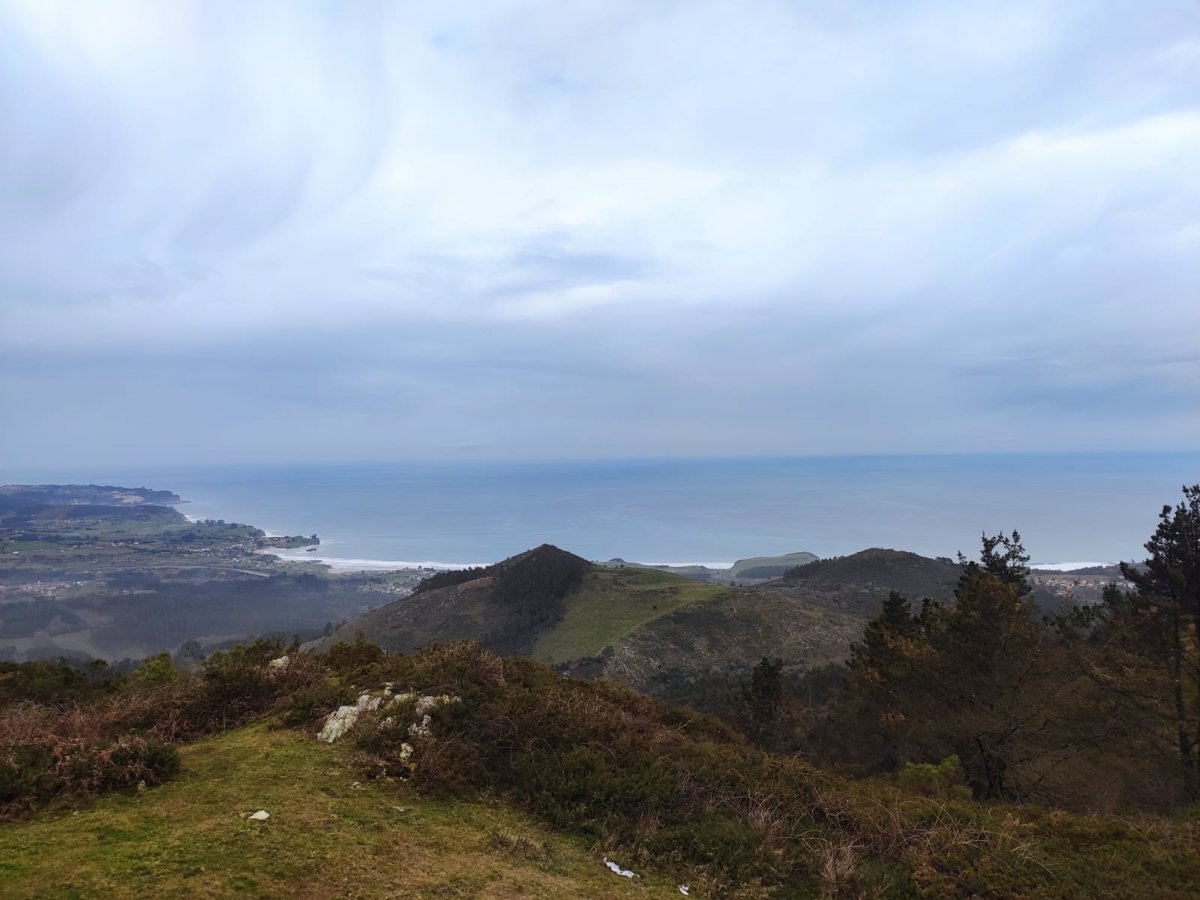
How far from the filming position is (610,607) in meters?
79.5

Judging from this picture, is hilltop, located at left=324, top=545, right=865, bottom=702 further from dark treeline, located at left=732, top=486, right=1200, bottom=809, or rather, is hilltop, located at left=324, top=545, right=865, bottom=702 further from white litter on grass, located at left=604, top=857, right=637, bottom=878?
white litter on grass, located at left=604, top=857, right=637, bottom=878

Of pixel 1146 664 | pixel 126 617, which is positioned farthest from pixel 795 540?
pixel 1146 664

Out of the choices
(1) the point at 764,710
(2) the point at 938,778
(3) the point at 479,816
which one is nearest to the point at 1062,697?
(2) the point at 938,778

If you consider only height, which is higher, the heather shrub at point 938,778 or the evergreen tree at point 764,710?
the heather shrub at point 938,778

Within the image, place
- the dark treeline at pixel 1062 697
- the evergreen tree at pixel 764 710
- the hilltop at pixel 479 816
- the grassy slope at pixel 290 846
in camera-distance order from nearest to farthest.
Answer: the grassy slope at pixel 290 846 → the hilltop at pixel 479 816 → the dark treeline at pixel 1062 697 → the evergreen tree at pixel 764 710

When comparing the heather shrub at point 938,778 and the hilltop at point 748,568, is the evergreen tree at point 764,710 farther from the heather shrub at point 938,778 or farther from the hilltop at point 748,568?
the hilltop at point 748,568

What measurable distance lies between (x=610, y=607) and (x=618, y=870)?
74493mm

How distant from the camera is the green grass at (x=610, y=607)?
223 ft

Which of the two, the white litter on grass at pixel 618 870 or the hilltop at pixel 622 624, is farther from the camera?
the hilltop at pixel 622 624

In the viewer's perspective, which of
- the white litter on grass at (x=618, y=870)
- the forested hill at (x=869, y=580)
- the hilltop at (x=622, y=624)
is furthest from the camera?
the forested hill at (x=869, y=580)

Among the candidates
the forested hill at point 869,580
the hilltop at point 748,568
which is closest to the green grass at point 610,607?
the forested hill at point 869,580

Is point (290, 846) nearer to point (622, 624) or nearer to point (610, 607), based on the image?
point (622, 624)

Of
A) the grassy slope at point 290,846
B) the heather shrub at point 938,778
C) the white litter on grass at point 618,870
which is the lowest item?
the heather shrub at point 938,778

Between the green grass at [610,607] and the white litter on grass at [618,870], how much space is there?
5784cm
